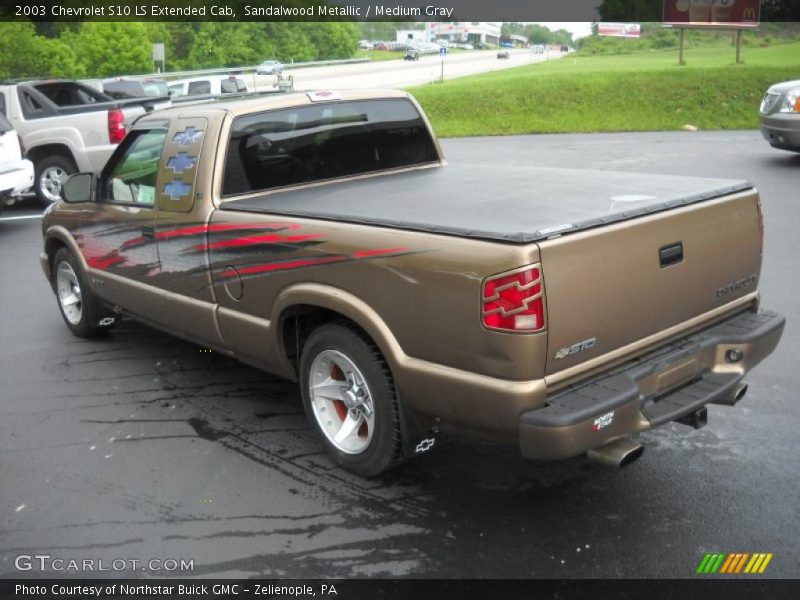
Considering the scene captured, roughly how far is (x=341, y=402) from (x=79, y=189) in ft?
9.37

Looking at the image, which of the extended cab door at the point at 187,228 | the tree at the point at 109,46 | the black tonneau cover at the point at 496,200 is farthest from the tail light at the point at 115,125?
the tree at the point at 109,46

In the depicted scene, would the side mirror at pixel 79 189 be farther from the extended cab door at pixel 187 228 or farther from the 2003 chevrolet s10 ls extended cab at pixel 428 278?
the extended cab door at pixel 187 228

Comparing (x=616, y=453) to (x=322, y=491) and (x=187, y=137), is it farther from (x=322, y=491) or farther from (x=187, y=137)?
(x=187, y=137)

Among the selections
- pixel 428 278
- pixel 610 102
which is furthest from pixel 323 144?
pixel 610 102

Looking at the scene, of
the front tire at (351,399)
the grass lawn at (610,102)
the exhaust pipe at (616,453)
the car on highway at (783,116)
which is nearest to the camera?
the exhaust pipe at (616,453)

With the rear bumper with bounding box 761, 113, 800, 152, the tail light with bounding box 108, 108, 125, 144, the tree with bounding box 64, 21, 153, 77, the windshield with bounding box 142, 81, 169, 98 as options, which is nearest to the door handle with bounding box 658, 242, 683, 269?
the tail light with bounding box 108, 108, 125, 144

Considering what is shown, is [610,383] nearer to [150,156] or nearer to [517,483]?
[517,483]

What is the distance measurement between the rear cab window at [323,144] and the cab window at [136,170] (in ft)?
2.08

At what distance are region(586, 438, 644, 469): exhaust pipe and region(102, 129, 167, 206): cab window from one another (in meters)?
3.18

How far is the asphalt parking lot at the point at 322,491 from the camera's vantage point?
3.63 meters

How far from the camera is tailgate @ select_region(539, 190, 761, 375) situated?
3467 millimetres

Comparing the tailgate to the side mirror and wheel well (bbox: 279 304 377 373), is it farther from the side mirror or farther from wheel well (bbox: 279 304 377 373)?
the side mirror

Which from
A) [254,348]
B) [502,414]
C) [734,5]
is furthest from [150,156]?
[734,5]

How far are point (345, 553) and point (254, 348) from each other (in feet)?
4.84
